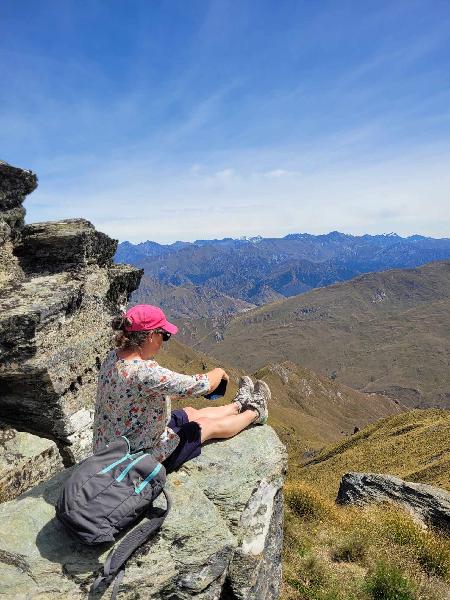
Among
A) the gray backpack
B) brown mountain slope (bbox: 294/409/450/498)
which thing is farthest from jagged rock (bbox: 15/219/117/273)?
brown mountain slope (bbox: 294/409/450/498)

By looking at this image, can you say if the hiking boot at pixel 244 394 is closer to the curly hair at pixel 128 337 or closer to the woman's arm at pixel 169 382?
the woman's arm at pixel 169 382

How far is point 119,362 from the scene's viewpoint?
6.30 metres

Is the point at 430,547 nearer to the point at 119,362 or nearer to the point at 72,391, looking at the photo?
the point at 119,362

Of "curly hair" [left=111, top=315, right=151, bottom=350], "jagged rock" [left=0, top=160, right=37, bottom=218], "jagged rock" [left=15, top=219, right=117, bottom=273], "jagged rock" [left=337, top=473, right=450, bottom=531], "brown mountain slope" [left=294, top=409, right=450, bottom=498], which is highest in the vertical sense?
"jagged rock" [left=0, top=160, right=37, bottom=218]

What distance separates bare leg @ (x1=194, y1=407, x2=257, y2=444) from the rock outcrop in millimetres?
4397

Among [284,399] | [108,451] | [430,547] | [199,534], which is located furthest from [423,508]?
[284,399]

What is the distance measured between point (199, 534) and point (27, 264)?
29.7 ft

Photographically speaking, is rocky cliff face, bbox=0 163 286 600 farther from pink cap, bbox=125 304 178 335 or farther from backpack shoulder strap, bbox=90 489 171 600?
pink cap, bbox=125 304 178 335

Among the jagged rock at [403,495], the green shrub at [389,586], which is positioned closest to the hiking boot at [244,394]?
the green shrub at [389,586]

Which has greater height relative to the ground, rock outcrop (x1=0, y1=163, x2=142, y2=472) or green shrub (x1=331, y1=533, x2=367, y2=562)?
rock outcrop (x1=0, y1=163, x2=142, y2=472)

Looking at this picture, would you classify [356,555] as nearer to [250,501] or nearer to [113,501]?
[250,501]

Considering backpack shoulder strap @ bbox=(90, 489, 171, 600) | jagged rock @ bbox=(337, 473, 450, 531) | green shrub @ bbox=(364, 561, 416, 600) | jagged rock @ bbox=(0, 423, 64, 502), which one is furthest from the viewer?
jagged rock @ bbox=(337, 473, 450, 531)

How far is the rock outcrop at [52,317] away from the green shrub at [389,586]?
6.95 meters

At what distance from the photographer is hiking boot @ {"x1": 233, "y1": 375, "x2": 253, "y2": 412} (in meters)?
8.65
